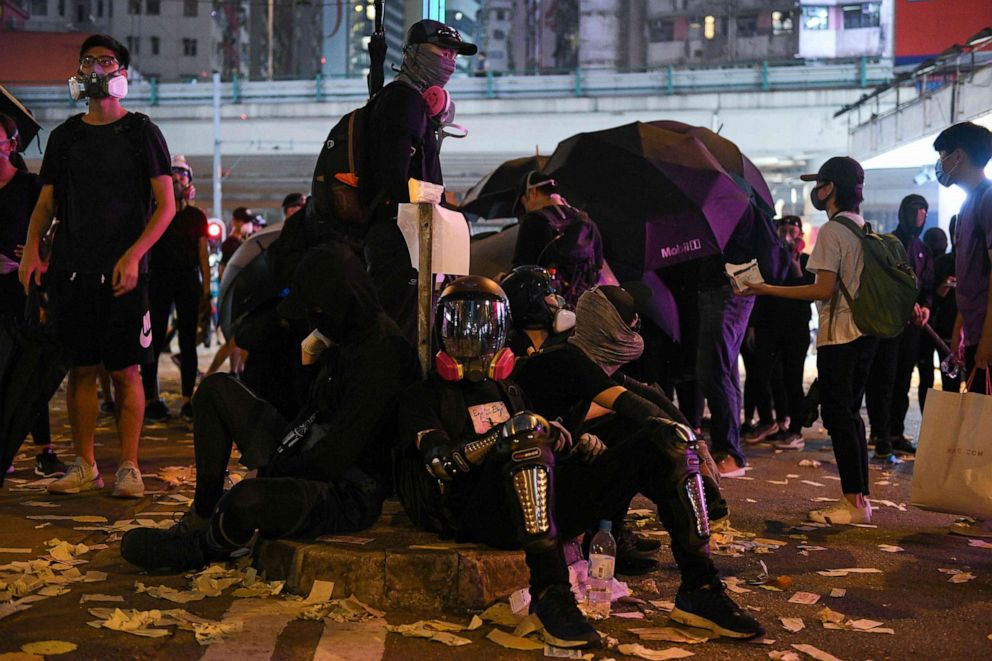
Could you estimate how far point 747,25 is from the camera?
71875 millimetres

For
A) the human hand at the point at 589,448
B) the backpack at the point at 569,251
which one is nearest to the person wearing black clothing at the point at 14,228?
the backpack at the point at 569,251

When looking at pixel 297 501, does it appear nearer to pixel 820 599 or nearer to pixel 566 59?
pixel 820 599

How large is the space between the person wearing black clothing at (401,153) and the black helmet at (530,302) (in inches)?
36.2

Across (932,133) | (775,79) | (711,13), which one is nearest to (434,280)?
(932,133)

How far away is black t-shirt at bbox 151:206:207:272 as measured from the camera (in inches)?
429

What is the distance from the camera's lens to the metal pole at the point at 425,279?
5688 millimetres

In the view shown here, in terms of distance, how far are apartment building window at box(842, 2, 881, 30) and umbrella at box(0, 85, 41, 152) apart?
42.8m

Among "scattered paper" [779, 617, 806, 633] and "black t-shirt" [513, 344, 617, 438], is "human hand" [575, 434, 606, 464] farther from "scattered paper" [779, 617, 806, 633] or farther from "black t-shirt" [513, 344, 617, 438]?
"scattered paper" [779, 617, 806, 633]

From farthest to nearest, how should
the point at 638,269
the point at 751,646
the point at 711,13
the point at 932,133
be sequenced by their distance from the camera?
the point at 711,13 < the point at 932,133 < the point at 638,269 < the point at 751,646

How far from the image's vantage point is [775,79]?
1454 inches

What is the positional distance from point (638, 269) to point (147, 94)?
35.6 metres

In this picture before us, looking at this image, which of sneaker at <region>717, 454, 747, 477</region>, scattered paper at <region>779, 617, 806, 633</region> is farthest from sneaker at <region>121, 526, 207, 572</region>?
sneaker at <region>717, 454, 747, 477</region>

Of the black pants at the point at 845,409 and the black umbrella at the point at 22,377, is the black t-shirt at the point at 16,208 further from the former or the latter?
the black pants at the point at 845,409

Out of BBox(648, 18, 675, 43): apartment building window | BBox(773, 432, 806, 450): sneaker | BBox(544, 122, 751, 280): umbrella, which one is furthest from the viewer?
BBox(648, 18, 675, 43): apartment building window
